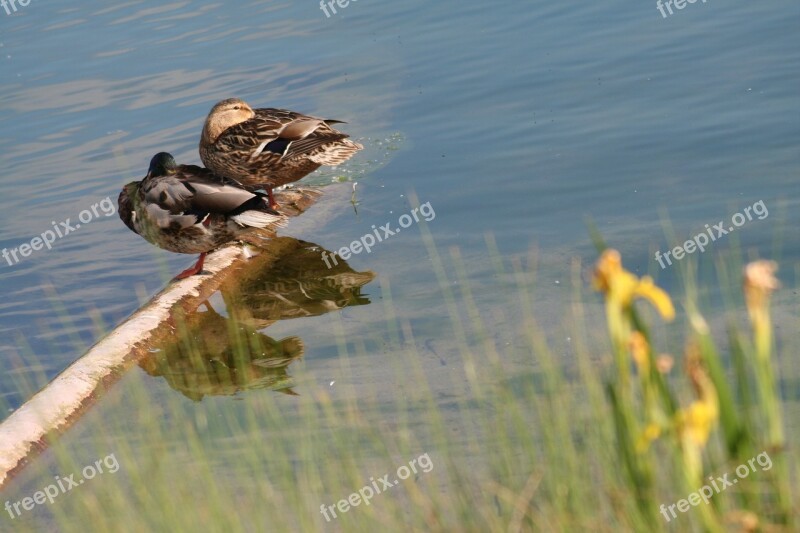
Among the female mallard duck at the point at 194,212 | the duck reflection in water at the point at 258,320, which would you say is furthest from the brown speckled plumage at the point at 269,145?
the female mallard duck at the point at 194,212

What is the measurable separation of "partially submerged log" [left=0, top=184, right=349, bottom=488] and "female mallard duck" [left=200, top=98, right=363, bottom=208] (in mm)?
1055

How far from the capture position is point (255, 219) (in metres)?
7.54

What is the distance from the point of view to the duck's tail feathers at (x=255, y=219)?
7.51 m

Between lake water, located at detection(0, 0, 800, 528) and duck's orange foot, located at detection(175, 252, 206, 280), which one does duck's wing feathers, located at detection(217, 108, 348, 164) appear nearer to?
lake water, located at detection(0, 0, 800, 528)

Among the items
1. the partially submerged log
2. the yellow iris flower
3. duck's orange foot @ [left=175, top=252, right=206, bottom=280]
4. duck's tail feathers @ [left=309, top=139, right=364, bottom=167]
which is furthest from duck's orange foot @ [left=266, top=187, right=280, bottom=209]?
the yellow iris flower

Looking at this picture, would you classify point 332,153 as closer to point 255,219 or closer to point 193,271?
point 255,219

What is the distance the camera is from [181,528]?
336 centimetres

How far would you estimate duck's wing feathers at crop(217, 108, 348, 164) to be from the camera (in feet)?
28.9

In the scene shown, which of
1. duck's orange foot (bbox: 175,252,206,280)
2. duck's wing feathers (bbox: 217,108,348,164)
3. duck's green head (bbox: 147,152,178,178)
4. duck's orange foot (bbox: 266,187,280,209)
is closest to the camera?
duck's orange foot (bbox: 175,252,206,280)

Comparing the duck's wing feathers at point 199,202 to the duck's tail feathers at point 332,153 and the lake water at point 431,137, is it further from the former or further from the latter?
the duck's tail feathers at point 332,153

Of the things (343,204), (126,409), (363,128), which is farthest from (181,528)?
(363,128)

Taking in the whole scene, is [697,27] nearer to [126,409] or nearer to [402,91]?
[402,91]

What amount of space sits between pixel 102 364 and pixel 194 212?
1.62m

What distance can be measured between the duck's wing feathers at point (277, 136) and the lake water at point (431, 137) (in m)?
0.57
